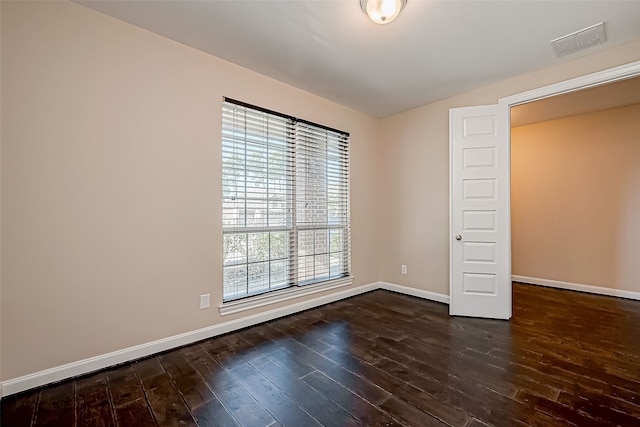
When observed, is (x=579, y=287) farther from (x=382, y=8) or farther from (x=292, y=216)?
(x=382, y=8)

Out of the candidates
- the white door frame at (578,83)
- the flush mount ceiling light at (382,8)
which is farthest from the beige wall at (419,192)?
the flush mount ceiling light at (382,8)

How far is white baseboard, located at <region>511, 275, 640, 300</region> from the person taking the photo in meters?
3.83

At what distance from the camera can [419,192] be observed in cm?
395

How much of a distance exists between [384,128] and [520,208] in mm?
2731

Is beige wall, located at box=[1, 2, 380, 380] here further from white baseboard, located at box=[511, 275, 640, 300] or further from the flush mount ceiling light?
white baseboard, located at box=[511, 275, 640, 300]

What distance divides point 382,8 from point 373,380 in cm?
251

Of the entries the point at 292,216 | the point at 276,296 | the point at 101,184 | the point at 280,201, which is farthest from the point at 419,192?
the point at 101,184

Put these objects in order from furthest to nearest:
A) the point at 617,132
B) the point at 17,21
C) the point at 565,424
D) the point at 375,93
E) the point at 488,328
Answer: the point at 617,132
the point at 375,93
the point at 488,328
the point at 17,21
the point at 565,424

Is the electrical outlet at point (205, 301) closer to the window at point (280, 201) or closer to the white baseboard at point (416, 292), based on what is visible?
the window at point (280, 201)

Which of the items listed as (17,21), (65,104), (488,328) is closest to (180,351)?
(65,104)

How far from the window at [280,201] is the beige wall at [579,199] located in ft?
10.4

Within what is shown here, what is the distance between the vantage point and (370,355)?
230 centimetres

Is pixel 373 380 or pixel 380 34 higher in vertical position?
pixel 380 34

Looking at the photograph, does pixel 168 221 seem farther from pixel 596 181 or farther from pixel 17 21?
pixel 596 181
